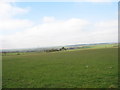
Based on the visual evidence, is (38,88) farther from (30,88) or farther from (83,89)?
(83,89)

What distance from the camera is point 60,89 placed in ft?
40.2

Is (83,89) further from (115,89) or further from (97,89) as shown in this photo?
(115,89)

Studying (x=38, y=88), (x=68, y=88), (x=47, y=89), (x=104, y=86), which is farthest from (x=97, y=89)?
(x=38, y=88)

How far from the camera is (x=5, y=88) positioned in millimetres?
13312

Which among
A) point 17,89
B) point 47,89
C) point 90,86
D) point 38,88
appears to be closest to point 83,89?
point 90,86

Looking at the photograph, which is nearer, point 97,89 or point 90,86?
point 97,89

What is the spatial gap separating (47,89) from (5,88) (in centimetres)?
367

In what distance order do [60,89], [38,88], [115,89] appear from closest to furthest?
1. [115,89]
2. [60,89]
3. [38,88]

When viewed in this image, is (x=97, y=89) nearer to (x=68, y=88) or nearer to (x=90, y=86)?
(x=90, y=86)

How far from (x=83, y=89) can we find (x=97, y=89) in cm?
102

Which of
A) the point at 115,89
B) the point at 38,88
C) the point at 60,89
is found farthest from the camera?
the point at 38,88

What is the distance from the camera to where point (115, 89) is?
11266 mm

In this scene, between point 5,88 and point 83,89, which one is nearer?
point 83,89

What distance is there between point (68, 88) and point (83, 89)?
1.27m
